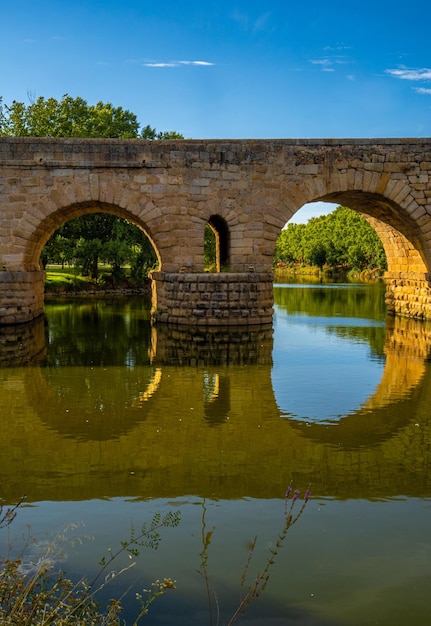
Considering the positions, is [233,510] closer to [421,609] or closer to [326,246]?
[421,609]

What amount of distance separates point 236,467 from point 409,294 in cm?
1589

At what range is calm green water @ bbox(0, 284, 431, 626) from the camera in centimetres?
385

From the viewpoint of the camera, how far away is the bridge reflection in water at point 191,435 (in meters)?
5.47

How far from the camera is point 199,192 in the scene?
17.1m

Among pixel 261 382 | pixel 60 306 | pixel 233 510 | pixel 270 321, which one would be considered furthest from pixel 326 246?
pixel 233 510

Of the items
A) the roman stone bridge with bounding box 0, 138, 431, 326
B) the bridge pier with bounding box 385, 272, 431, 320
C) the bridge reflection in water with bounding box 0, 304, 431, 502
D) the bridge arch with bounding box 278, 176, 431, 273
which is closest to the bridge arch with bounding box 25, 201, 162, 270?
the roman stone bridge with bounding box 0, 138, 431, 326

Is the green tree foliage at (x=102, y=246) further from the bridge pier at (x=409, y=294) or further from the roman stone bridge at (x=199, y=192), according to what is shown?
the bridge pier at (x=409, y=294)

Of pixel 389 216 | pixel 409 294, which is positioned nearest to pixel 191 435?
pixel 389 216

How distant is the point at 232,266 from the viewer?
1750 centimetres

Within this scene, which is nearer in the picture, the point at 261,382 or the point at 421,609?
the point at 421,609

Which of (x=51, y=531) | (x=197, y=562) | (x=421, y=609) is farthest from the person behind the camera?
(x=51, y=531)

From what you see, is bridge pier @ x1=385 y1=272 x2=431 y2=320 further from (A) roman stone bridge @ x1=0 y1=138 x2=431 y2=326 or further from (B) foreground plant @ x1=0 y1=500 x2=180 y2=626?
(B) foreground plant @ x1=0 y1=500 x2=180 y2=626

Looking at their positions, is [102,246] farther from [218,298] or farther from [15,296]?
[218,298]

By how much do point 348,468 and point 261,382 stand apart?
4.04m
